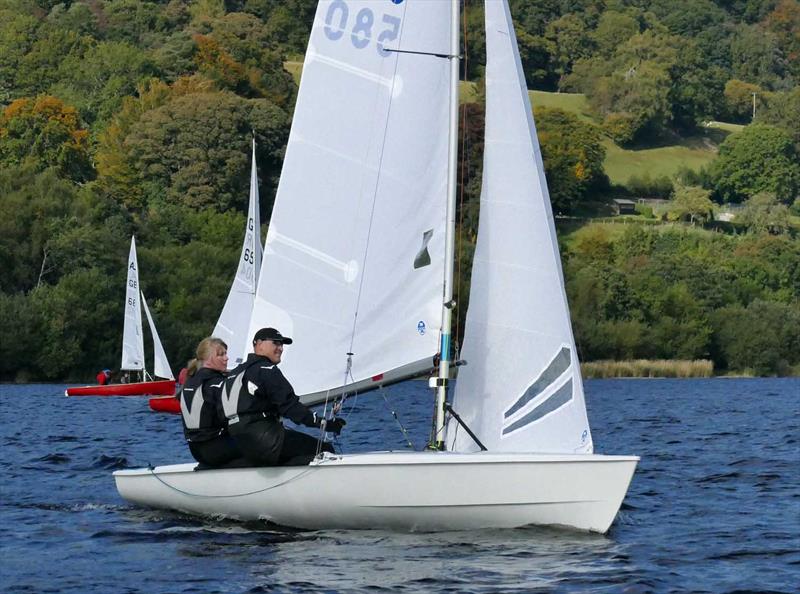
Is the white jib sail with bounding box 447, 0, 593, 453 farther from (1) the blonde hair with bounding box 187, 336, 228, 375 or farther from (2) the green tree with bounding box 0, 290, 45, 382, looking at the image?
(2) the green tree with bounding box 0, 290, 45, 382

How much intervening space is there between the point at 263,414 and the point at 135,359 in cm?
2980

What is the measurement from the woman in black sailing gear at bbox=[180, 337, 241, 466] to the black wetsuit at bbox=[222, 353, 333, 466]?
1.05 ft

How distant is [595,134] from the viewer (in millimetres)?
111688

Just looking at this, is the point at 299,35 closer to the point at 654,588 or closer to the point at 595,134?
the point at 595,134

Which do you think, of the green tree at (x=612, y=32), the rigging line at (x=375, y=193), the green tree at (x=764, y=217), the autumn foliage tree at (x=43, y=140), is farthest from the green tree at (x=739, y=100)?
the rigging line at (x=375, y=193)

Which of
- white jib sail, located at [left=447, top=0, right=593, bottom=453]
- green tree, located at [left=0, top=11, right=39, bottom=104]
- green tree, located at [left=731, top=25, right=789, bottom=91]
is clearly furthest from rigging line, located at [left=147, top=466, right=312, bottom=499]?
green tree, located at [left=731, top=25, right=789, bottom=91]

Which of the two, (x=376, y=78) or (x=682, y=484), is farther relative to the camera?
(x=682, y=484)

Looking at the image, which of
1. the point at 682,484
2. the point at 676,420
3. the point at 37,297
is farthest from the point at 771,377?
the point at 682,484

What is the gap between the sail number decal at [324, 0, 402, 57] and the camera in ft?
40.2

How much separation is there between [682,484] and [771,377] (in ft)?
159

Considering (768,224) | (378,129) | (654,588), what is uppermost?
(768,224)

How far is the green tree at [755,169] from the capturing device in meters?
118

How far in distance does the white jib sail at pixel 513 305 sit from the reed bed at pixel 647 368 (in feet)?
151

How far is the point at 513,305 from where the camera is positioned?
12320 millimetres
